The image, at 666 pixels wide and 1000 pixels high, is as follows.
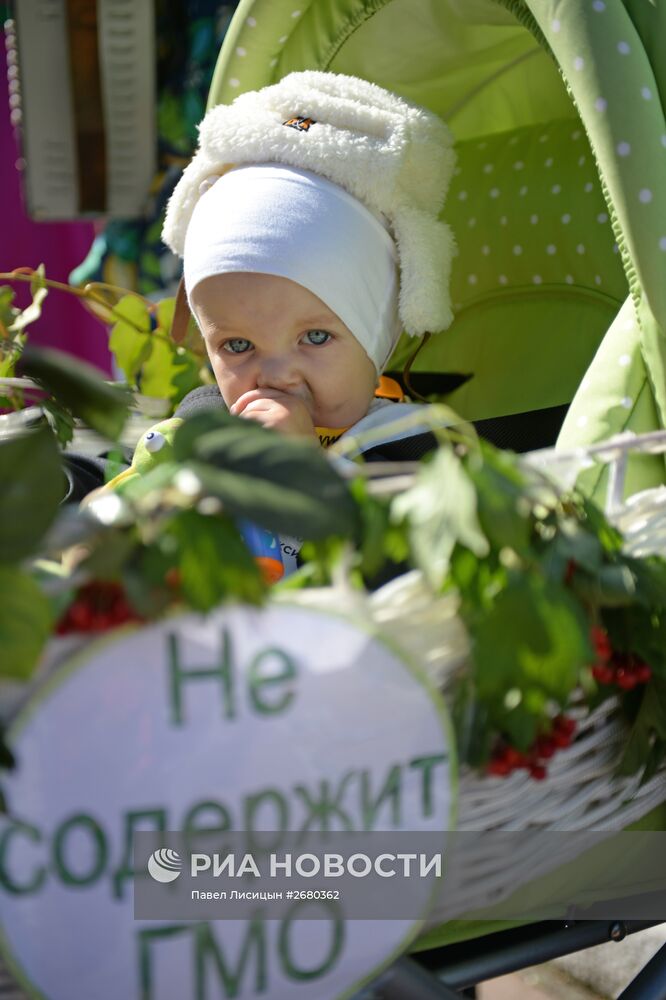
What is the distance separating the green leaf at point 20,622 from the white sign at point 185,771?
0.03 meters

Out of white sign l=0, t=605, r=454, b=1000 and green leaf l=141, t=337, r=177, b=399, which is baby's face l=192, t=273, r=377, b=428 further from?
white sign l=0, t=605, r=454, b=1000

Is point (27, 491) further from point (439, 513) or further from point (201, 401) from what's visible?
point (201, 401)

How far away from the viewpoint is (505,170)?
1225mm

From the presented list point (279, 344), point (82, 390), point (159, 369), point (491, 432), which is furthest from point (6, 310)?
point (82, 390)

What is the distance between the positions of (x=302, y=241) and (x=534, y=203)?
368 millimetres

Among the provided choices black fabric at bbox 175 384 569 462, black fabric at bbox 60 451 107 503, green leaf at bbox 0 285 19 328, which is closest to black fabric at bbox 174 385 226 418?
black fabric at bbox 175 384 569 462

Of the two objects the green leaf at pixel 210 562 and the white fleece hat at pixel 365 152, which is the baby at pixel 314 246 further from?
the green leaf at pixel 210 562

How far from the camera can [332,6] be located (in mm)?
1067

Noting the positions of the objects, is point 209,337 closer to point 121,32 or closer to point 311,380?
point 311,380

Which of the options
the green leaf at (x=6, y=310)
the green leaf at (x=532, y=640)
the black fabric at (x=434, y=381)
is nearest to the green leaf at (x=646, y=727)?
the green leaf at (x=532, y=640)

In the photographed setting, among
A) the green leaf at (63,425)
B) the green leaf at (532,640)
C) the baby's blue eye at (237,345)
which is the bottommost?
the green leaf at (63,425)

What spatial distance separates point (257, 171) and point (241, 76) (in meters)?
0.20

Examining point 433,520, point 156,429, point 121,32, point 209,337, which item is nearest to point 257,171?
point 209,337

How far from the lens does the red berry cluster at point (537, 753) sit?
19.5 inches
